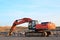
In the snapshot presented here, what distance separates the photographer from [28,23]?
35562 millimetres

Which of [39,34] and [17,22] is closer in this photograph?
[39,34]

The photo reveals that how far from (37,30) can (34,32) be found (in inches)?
28.7

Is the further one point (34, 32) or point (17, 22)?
point (17, 22)

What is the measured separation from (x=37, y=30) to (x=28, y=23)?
2058mm

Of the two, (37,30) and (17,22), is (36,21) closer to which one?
(37,30)

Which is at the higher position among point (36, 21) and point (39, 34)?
point (36, 21)

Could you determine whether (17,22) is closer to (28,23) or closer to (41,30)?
(28,23)

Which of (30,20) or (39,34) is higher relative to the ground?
(30,20)

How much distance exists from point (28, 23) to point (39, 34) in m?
3.09

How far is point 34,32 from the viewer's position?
1356 inches

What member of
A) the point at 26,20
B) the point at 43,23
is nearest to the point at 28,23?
the point at 26,20

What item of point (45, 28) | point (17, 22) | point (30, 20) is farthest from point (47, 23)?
point (17, 22)

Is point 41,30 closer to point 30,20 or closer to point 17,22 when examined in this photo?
point 30,20

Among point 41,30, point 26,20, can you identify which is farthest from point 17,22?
point 41,30
